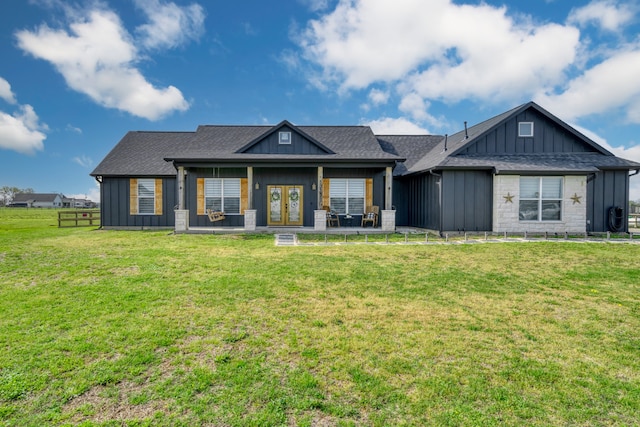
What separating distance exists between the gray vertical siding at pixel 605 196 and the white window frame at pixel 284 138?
40.7ft

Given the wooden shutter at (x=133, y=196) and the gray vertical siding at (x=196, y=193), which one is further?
the wooden shutter at (x=133, y=196)

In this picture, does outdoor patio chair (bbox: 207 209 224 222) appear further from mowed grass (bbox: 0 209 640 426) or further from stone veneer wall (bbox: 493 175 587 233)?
stone veneer wall (bbox: 493 175 587 233)

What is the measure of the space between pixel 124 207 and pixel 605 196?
21.1 m

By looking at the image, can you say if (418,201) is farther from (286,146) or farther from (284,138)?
(284,138)

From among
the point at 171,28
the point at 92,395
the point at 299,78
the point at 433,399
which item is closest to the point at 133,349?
the point at 92,395

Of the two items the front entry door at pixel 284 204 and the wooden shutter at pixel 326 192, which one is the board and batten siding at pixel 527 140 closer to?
the wooden shutter at pixel 326 192

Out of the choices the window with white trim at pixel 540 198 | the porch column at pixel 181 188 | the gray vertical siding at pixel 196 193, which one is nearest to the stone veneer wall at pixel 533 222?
the window with white trim at pixel 540 198

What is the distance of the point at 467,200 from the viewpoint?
12.4 meters

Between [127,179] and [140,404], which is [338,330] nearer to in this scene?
[140,404]

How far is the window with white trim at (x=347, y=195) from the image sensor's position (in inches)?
583

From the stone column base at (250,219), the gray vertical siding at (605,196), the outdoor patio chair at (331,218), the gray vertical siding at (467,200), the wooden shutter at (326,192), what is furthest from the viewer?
the wooden shutter at (326,192)

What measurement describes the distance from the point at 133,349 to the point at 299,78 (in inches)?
922

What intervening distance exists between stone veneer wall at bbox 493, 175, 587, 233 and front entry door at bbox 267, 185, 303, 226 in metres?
8.27

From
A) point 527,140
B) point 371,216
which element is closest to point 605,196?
point 527,140
